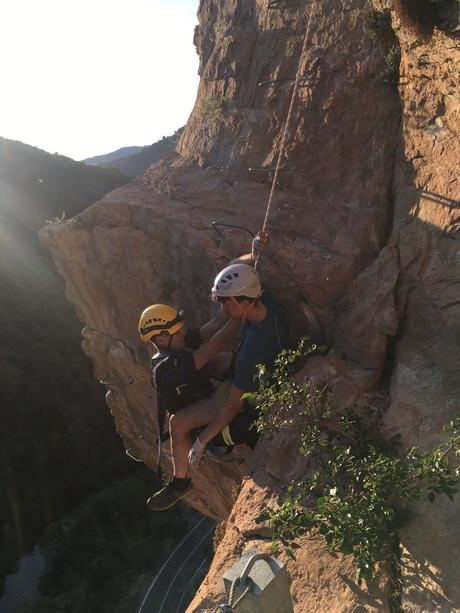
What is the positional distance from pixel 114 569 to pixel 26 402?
15.2m

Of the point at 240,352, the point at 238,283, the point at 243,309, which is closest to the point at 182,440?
the point at 240,352

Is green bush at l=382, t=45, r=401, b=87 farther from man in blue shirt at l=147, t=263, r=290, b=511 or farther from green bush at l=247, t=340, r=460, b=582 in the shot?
green bush at l=247, t=340, r=460, b=582

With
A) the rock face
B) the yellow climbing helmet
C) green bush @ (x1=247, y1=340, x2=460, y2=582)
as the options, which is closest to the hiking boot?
the rock face

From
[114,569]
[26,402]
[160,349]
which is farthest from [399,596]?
[26,402]

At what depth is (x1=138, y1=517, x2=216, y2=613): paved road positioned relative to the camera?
83.0ft

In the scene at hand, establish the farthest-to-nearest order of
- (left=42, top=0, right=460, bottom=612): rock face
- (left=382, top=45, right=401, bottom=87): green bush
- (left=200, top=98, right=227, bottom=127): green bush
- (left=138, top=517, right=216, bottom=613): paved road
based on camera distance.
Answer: (left=138, top=517, right=216, bottom=613): paved road → (left=200, top=98, right=227, bottom=127): green bush → (left=382, top=45, right=401, bottom=87): green bush → (left=42, top=0, right=460, bottom=612): rock face

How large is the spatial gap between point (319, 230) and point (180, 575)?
2655cm

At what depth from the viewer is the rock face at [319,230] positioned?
13.3ft

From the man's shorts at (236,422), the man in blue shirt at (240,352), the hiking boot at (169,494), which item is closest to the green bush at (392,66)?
the man in blue shirt at (240,352)

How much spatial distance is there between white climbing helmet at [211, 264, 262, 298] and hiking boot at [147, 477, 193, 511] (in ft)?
6.76

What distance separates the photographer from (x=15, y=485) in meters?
34.7

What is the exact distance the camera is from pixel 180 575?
27.3 meters

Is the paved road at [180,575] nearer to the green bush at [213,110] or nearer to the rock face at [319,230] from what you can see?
the rock face at [319,230]

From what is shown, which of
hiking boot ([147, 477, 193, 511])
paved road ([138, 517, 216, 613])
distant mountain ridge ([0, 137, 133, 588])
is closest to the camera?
hiking boot ([147, 477, 193, 511])
